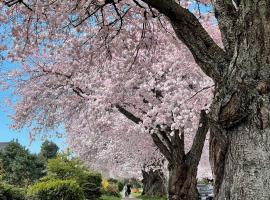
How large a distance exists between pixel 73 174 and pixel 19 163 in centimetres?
2299

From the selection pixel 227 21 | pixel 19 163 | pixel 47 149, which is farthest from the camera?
pixel 47 149

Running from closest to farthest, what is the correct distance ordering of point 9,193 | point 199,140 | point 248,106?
point 248,106, point 199,140, point 9,193

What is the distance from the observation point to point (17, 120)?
62.5 feet

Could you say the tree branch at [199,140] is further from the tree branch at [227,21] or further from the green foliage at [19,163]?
the green foliage at [19,163]

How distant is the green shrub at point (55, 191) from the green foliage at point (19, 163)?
28.7m

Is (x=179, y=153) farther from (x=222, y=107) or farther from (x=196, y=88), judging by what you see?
(x=222, y=107)

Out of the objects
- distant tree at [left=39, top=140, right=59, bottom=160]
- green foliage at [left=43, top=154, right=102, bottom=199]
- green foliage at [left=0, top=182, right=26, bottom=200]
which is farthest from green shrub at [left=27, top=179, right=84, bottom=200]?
distant tree at [left=39, top=140, right=59, bottom=160]

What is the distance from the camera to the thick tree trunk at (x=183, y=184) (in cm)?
1428

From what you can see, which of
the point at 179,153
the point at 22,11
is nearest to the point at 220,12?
the point at 22,11

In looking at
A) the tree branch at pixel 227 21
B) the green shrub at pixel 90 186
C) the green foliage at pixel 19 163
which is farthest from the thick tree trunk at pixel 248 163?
the green foliage at pixel 19 163

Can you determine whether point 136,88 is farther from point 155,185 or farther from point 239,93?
point 155,185

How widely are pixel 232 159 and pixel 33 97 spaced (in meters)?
13.7

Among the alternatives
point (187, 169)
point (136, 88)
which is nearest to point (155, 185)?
point (136, 88)

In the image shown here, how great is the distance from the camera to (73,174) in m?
24.8
